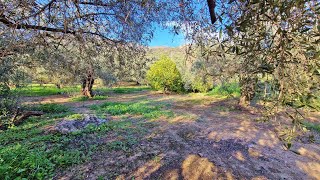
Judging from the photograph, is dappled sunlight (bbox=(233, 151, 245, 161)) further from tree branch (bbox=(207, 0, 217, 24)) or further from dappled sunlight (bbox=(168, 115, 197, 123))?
tree branch (bbox=(207, 0, 217, 24))

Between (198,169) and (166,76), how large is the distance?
15034 mm

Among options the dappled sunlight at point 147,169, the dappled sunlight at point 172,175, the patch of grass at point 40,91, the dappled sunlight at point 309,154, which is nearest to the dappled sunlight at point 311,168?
the dappled sunlight at point 309,154

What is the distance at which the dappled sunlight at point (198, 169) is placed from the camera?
3391mm

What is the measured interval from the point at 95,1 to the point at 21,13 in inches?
32.3

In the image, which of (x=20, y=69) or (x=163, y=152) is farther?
(x=20, y=69)

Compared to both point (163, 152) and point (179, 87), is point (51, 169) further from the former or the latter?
point (179, 87)

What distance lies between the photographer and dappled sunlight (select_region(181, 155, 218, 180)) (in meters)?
3.39

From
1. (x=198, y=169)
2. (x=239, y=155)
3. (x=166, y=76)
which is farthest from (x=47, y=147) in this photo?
→ (x=166, y=76)

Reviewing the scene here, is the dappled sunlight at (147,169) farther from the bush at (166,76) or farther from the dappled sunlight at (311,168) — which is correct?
the bush at (166,76)

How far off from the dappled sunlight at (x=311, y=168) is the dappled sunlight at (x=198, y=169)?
68.7 inches

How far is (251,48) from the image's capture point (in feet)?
3.67

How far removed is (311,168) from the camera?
12.6ft

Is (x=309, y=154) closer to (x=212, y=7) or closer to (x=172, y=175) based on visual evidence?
(x=172, y=175)

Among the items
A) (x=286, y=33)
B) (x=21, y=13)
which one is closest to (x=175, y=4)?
(x=286, y=33)
